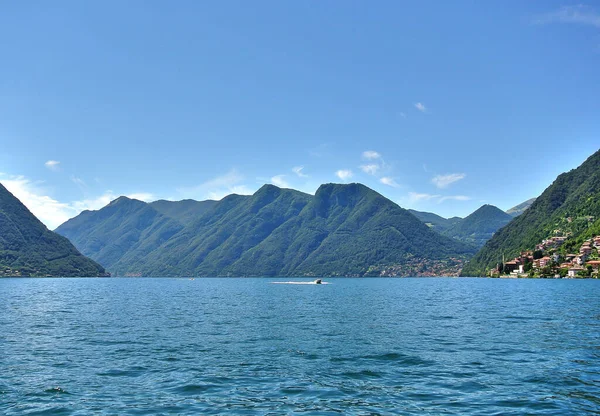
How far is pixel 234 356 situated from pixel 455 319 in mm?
37047

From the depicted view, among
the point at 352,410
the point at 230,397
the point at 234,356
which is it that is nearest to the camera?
the point at 352,410

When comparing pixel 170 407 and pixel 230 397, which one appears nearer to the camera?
pixel 170 407

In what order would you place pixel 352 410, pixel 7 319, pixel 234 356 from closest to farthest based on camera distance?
pixel 352 410 → pixel 234 356 → pixel 7 319

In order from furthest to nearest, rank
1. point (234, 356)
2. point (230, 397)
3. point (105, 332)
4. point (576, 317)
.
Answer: point (576, 317), point (105, 332), point (234, 356), point (230, 397)

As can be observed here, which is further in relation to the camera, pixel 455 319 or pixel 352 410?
pixel 455 319

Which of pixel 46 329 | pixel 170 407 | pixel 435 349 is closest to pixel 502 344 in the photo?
pixel 435 349

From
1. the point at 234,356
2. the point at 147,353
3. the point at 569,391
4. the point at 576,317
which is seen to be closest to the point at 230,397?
the point at 234,356

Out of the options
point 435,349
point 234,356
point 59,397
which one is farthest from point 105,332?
point 435,349

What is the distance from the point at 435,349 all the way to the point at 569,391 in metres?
14.0

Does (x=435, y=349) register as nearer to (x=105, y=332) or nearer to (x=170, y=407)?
(x=170, y=407)

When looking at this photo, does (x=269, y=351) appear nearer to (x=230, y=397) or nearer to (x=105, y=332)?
(x=230, y=397)

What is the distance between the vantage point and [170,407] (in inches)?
857

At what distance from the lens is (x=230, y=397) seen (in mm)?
23531

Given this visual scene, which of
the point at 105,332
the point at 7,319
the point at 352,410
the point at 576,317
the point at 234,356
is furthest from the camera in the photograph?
the point at 7,319
